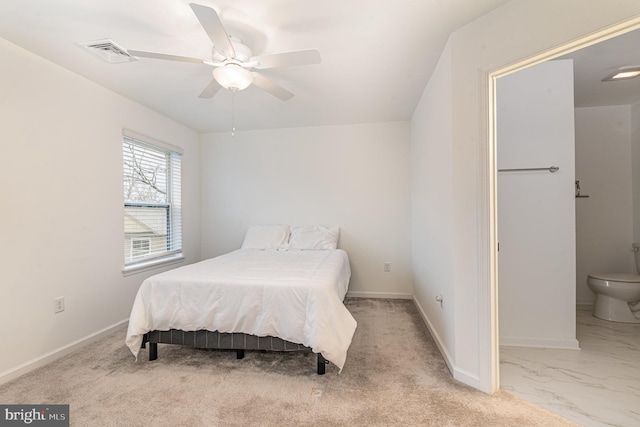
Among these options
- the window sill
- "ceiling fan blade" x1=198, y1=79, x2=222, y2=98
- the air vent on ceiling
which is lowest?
the window sill

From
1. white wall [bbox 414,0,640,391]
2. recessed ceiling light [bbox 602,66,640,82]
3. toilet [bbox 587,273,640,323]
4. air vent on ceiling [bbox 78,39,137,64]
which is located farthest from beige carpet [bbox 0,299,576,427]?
recessed ceiling light [bbox 602,66,640,82]

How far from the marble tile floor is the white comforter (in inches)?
44.7

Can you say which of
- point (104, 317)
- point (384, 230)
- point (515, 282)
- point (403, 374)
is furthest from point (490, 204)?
point (104, 317)

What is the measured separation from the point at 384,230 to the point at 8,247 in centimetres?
351

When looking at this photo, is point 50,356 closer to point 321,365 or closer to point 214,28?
point 321,365

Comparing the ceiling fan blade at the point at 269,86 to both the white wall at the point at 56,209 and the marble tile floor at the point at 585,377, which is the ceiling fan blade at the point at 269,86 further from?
the marble tile floor at the point at 585,377

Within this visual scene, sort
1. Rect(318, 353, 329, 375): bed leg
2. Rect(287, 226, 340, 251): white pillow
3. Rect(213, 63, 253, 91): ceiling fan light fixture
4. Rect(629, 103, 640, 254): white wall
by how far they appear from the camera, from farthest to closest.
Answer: Rect(287, 226, 340, 251): white pillow, Rect(629, 103, 640, 254): white wall, Rect(318, 353, 329, 375): bed leg, Rect(213, 63, 253, 91): ceiling fan light fixture

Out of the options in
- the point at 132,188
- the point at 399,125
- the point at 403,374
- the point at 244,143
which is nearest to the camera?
the point at 403,374

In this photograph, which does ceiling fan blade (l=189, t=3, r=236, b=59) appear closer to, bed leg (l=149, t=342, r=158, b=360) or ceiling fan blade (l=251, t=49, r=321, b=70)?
ceiling fan blade (l=251, t=49, r=321, b=70)

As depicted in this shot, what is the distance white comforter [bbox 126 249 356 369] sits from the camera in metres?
1.82

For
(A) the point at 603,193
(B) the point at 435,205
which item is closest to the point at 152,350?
(B) the point at 435,205

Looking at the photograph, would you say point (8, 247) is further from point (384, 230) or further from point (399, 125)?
point (399, 125)

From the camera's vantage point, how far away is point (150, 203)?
327 cm

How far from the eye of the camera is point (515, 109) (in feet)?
7.54
